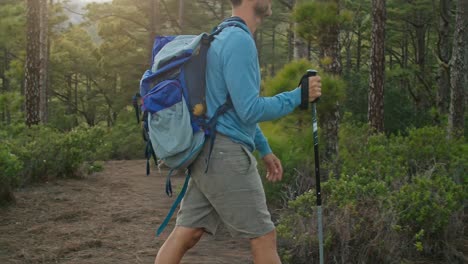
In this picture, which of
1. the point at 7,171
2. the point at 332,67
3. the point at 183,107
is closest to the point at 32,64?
the point at 7,171

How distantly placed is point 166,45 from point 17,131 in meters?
7.58

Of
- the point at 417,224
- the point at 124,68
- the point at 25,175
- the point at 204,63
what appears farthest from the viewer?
the point at 124,68

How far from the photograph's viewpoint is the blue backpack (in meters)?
2.65

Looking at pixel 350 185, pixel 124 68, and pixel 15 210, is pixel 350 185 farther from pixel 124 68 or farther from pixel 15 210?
pixel 124 68

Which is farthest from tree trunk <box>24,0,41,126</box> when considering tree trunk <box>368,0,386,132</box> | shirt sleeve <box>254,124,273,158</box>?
shirt sleeve <box>254,124,273,158</box>

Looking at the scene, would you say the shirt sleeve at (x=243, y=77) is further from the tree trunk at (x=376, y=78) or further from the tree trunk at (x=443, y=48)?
the tree trunk at (x=443, y=48)

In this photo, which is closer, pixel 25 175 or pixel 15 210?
pixel 15 210

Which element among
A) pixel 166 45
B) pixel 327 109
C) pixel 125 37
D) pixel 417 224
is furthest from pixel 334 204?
pixel 125 37

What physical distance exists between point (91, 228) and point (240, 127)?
12.6ft

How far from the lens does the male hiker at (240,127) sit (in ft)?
8.41

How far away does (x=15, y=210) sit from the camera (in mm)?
6820

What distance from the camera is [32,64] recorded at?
11.4 metres

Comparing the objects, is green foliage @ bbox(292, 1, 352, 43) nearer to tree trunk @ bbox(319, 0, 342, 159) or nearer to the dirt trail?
tree trunk @ bbox(319, 0, 342, 159)

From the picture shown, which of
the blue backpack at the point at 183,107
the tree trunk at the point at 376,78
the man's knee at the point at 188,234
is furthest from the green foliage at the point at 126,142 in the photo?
the blue backpack at the point at 183,107
